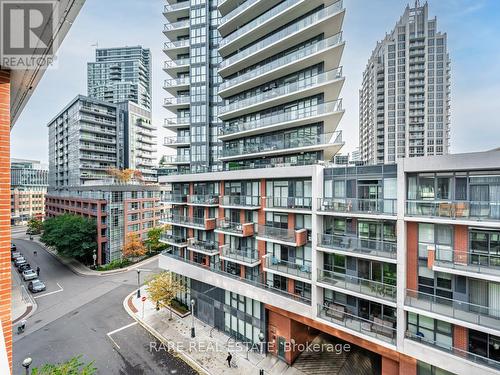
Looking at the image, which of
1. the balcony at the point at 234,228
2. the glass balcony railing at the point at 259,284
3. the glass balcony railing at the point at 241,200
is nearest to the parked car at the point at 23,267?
the glass balcony railing at the point at 259,284

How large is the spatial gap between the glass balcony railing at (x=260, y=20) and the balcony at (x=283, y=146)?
10737mm

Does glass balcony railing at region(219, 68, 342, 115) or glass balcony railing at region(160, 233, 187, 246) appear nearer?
glass balcony railing at region(219, 68, 342, 115)

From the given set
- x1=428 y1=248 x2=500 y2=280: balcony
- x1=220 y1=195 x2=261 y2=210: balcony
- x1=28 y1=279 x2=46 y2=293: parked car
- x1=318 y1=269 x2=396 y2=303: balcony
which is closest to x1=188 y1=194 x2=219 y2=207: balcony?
x1=220 y1=195 x2=261 y2=210: balcony

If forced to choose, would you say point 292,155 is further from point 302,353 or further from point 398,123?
point 398,123

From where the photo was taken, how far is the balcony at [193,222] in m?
22.7

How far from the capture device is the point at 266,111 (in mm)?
24125

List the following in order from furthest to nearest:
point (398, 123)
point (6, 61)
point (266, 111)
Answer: point (398, 123)
point (266, 111)
point (6, 61)

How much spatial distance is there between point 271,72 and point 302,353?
953 inches

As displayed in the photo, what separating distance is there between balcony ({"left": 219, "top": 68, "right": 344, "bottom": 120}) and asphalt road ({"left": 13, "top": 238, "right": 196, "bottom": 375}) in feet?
75.4

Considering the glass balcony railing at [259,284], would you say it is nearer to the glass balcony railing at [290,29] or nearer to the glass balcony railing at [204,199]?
the glass balcony railing at [204,199]

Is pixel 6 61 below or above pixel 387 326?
above

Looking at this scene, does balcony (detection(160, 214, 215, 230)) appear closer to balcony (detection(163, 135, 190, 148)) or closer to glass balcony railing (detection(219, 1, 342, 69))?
balcony (detection(163, 135, 190, 148))

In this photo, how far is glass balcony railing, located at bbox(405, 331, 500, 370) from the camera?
Answer: 1121 cm

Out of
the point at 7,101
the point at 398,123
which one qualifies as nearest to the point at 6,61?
the point at 7,101
